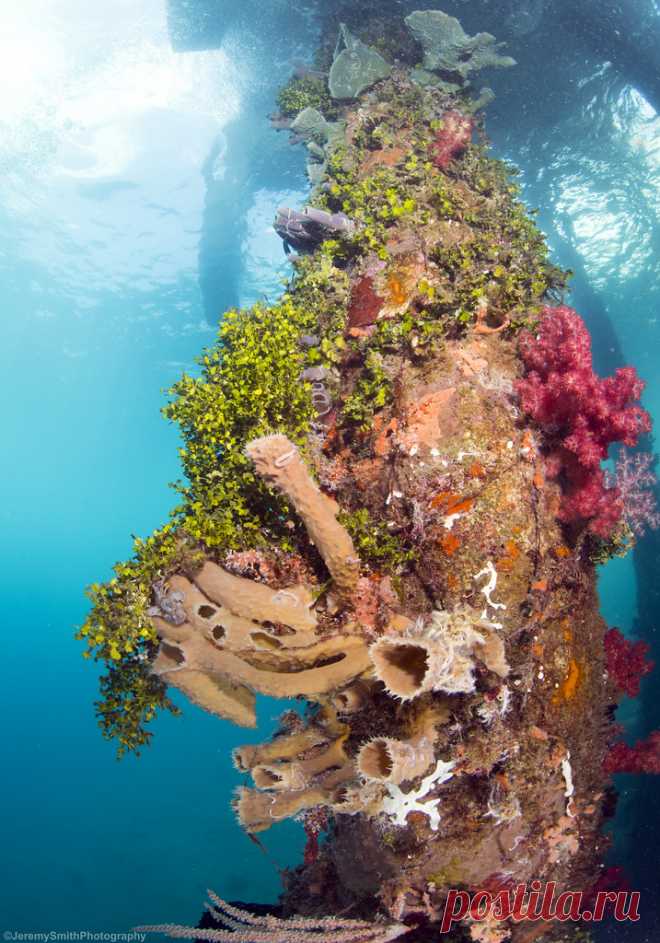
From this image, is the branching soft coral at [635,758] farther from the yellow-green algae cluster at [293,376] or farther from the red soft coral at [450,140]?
the red soft coral at [450,140]

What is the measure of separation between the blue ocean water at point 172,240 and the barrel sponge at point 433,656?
46.4 feet

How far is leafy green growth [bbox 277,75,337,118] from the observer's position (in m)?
12.3

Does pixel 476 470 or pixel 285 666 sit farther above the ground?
pixel 476 470

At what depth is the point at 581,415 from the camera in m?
5.40

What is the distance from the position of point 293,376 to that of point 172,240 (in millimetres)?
33366

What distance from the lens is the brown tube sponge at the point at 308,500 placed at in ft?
13.8

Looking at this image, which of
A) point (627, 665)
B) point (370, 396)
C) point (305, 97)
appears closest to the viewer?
point (370, 396)

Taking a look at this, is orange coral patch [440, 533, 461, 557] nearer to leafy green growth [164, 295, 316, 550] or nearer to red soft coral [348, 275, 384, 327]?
leafy green growth [164, 295, 316, 550]

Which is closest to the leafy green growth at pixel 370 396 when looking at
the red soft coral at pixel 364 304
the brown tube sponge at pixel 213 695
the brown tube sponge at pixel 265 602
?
the red soft coral at pixel 364 304

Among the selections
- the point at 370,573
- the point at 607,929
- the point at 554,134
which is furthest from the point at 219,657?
the point at 554,134

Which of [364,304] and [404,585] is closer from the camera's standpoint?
[404,585]

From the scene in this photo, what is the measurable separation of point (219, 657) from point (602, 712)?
445 centimetres

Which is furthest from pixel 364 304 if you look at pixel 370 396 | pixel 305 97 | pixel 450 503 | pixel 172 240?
pixel 172 240

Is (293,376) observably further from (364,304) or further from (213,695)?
(213,695)
